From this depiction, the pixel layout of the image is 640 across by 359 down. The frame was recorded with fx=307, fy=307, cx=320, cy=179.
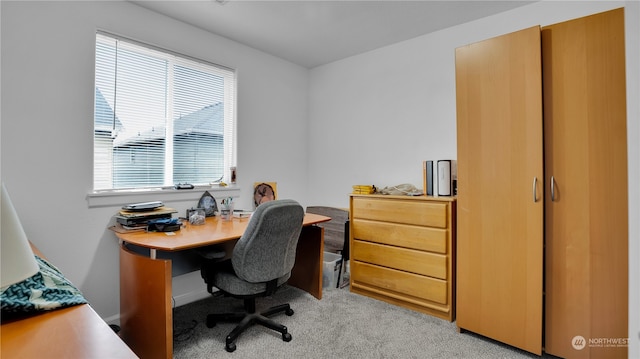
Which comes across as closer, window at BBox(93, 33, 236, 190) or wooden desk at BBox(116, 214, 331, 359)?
wooden desk at BBox(116, 214, 331, 359)

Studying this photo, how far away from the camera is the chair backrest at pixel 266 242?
6.37ft

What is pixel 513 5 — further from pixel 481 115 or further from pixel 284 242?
pixel 284 242

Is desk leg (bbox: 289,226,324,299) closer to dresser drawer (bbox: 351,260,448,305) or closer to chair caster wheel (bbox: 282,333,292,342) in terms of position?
dresser drawer (bbox: 351,260,448,305)

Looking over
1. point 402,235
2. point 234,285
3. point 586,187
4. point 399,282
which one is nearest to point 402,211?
point 402,235

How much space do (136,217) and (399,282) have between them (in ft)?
7.03

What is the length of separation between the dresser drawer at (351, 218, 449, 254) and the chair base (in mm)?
1008

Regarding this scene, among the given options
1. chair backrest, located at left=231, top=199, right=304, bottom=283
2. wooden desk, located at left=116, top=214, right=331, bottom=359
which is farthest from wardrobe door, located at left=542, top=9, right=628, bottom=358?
wooden desk, located at left=116, top=214, right=331, bottom=359

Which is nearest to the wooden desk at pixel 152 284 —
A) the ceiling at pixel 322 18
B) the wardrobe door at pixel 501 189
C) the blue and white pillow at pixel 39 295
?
the blue and white pillow at pixel 39 295

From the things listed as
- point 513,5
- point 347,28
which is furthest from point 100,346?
point 513,5

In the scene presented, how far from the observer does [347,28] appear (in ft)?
9.52

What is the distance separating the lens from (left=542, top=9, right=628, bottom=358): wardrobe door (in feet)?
5.54

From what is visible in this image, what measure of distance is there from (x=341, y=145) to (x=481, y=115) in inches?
71.4

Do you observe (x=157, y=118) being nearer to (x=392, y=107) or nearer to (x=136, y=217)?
(x=136, y=217)

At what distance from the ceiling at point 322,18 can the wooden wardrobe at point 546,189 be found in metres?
0.74
